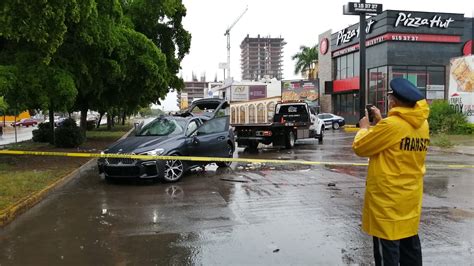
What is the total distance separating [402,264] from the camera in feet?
12.8

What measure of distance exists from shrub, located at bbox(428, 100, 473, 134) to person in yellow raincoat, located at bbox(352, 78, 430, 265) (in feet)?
87.1

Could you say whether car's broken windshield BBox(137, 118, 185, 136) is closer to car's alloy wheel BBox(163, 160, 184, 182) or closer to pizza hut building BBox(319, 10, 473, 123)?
car's alloy wheel BBox(163, 160, 184, 182)

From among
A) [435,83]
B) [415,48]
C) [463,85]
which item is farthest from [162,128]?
[435,83]

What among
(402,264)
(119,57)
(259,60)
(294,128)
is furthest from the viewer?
(259,60)

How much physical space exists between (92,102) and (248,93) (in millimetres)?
58018

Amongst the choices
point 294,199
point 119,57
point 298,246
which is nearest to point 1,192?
point 294,199

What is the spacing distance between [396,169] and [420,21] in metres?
40.5

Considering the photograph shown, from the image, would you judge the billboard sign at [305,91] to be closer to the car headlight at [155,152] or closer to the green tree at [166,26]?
the green tree at [166,26]

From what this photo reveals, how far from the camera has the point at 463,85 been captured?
29.0 metres

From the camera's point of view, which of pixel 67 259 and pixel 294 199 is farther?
pixel 294 199

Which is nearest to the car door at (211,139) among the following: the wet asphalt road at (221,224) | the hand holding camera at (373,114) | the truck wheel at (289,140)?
the wet asphalt road at (221,224)

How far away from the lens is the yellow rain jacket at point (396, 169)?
3590mm

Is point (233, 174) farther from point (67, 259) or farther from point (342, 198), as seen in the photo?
point (67, 259)

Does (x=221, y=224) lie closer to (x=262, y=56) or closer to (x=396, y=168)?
(x=396, y=168)
